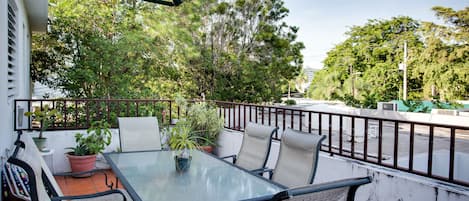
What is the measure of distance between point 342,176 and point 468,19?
17.0 m

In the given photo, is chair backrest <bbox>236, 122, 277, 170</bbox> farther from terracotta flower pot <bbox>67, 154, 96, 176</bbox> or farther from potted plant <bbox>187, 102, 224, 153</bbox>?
terracotta flower pot <bbox>67, 154, 96, 176</bbox>

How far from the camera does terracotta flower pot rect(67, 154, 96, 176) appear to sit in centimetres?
500

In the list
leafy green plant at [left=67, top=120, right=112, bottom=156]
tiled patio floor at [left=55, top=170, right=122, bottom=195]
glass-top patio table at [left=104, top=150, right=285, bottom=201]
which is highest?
glass-top patio table at [left=104, top=150, right=285, bottom=201]

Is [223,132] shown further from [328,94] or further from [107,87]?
[328,94]

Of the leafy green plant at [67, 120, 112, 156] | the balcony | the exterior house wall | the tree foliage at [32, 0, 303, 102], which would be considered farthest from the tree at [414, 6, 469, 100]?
the leafy green plant at [67, 120, 112, 156]

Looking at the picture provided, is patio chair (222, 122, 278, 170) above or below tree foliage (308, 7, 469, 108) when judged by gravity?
below

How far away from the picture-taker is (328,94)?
24.5m

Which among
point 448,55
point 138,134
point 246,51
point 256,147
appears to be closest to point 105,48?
point 138,134

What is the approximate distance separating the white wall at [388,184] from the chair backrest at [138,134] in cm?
205

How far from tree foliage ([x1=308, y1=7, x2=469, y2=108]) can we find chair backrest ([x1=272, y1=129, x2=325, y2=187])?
10339 millimetres

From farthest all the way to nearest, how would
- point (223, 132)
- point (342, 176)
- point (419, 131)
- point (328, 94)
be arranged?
point (328, 94), point (419, 131), point (223, 132), point (342, 176)

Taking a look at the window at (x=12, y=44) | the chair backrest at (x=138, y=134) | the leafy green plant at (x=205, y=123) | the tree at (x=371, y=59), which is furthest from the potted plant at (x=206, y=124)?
the tree at (x=371, y=59)

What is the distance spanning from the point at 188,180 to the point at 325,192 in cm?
137

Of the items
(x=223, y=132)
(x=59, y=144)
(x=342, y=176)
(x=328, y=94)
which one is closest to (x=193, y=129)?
(x=223, y=132)
